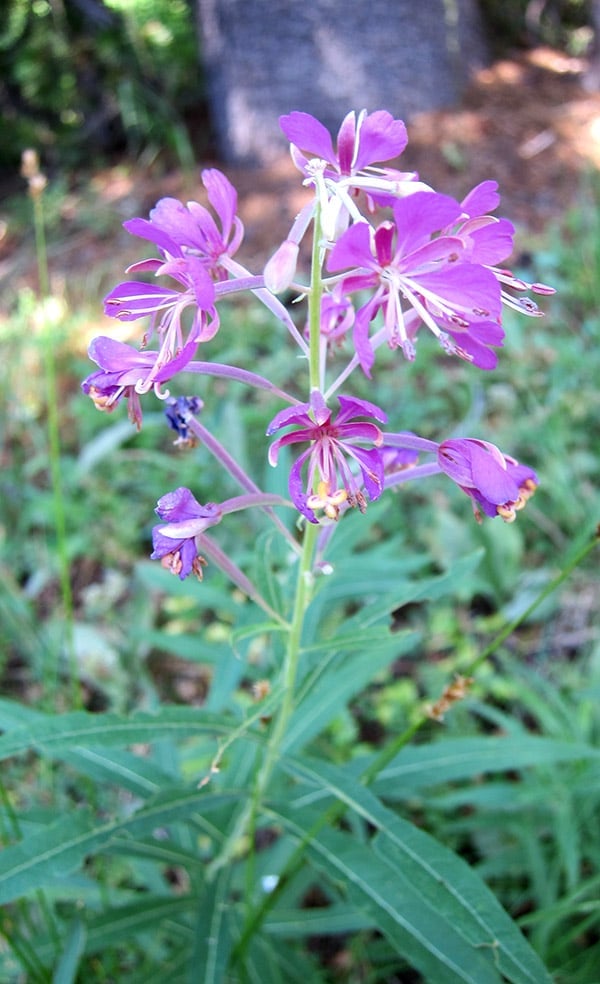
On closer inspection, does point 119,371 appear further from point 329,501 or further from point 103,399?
point 329,501

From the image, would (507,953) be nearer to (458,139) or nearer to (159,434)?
(159,434)

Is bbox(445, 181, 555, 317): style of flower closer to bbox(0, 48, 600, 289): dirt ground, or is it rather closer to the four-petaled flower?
the four-petaled flower

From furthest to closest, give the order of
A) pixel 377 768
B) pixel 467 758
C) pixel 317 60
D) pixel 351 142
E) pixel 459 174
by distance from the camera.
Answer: pixel 317 60, pixel 459 174, pixel 467 758, pixel 377 768, pixel 351 142

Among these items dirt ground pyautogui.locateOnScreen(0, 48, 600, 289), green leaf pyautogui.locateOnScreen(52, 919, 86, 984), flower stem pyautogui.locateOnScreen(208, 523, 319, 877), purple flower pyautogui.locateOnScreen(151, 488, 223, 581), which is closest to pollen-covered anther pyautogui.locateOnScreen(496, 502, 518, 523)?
flower stem pyautogui.locateOnScreen(208, 523, 319, 877)

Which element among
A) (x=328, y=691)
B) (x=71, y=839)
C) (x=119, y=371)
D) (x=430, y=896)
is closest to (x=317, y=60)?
(x=328, y=691)

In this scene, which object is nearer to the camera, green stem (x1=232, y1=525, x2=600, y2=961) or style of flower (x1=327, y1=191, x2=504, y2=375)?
style of flower (x1=327, y1=191, x2=504, y2=375)

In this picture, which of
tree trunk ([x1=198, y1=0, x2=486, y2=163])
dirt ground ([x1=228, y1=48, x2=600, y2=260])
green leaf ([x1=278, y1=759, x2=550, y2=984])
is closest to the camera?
green leaf ([x1=278, y1=759, x2=550, y2=984])

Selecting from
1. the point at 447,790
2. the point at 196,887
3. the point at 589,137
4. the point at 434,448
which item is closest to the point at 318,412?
the point at 434,448
